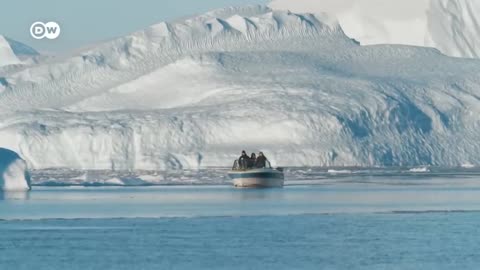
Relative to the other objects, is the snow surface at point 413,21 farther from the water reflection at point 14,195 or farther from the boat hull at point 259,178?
the water reflection at point 14,195

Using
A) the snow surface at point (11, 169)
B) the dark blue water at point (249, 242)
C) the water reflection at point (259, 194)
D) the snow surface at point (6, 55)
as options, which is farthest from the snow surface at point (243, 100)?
the dark blue water at point (249, 242)

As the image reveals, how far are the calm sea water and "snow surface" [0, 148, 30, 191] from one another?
0.93 m

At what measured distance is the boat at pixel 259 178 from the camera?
51.8 meters

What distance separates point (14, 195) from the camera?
42125 mm

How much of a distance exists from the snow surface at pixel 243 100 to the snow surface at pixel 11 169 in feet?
81.9

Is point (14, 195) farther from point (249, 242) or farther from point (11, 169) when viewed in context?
point (249, 242)

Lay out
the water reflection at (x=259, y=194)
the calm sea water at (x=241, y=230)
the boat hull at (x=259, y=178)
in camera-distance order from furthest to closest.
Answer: the boat hull at (x=259, y=178) → the water reflection at (x=259, y=194) → the calm sea water at (x=241, y=230)

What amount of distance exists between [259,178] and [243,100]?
25437 millimetres

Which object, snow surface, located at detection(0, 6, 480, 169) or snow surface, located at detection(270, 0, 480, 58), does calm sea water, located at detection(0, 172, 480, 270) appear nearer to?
snow surface, located at detection(0, 6, 480, 169)

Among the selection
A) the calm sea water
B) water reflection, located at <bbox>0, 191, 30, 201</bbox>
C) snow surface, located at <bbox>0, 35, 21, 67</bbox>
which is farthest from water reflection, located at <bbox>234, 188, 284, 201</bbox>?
snow surface, located at <bbox>0, 35, 21, 67</bbox>

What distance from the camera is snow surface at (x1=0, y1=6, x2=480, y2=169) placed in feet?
233

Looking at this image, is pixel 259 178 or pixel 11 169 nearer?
pixel 11 169

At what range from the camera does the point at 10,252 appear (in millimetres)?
26172

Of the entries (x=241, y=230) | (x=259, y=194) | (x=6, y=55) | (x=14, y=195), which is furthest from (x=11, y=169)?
(x=6, y=55)
